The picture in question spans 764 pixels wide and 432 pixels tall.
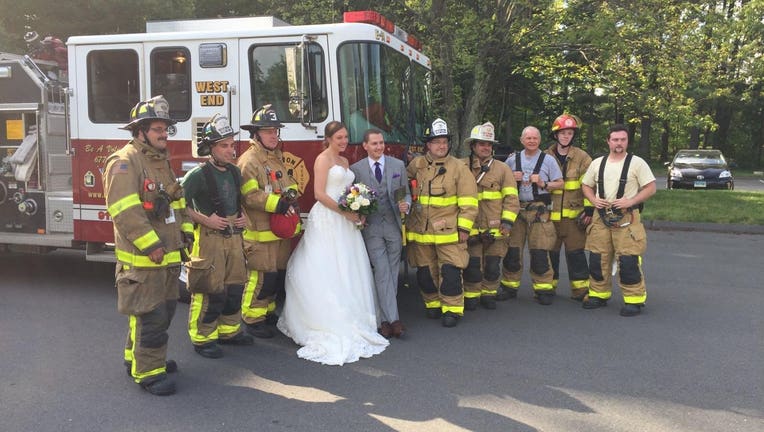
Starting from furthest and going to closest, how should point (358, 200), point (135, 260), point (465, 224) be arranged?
1. point (465, 224)
2. point (358, 200)
3. point (135, 260)

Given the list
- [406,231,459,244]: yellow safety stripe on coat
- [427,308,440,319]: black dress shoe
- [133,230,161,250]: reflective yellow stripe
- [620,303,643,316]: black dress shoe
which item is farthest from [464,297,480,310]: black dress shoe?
[133,230,161,250]: reflective yellow stripe

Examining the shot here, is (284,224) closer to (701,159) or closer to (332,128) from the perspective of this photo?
(332,128)

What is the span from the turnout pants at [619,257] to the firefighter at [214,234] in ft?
11.3

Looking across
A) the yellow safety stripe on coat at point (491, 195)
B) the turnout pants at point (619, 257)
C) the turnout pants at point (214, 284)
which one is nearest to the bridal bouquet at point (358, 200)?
the turnout pants at point (214, 284)

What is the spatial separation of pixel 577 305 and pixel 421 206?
2050mm

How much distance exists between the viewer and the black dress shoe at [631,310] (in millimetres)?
5543

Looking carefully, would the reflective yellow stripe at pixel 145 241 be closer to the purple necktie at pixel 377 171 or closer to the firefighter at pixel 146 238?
the firefighter at pixel 146 238

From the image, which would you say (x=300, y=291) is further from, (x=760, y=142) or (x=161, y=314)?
(x=760, y=142)

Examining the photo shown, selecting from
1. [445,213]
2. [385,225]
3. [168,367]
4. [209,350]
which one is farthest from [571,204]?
[168,367]

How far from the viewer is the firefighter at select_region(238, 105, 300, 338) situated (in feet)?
15.3

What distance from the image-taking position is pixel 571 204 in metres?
6.03

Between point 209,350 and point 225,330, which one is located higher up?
point 225,330

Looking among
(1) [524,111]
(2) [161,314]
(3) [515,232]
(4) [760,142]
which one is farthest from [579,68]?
(4) [760,142]

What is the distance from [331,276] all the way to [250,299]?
0.79 m
